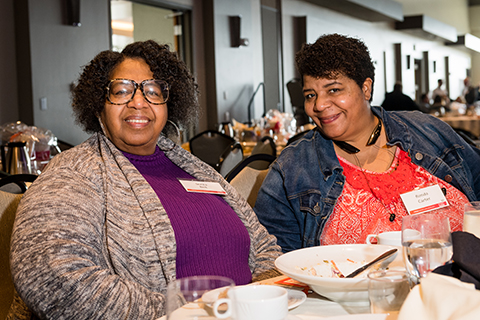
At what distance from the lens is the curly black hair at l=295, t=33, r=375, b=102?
193 cm

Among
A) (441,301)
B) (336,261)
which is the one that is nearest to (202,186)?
(336,261)

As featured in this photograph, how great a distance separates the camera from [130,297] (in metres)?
1.18

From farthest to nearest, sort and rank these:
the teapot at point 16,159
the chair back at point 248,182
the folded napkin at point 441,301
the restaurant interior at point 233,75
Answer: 1. the teapot at point 16,159
2. the chair back at point 248,182
3. the restaurant interior at point 233,75
4. the folded napkin at point 441,301

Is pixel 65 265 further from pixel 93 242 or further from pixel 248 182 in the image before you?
pixel 248 182

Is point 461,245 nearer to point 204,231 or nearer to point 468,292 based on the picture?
point 468,292

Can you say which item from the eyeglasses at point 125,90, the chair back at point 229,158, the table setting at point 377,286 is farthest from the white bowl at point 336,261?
the chair back at point 229,158

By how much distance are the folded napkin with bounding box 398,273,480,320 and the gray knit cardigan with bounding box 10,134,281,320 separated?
2.20 feet

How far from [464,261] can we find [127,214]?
2.94ft

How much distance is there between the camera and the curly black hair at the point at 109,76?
5.46ft

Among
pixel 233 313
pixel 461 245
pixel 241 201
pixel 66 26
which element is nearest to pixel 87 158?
pixel 241 201

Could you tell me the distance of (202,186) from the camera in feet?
5.57

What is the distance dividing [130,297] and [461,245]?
28.9 inches

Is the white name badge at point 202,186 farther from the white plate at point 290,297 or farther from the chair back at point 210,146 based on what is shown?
the chair back at point 210,146

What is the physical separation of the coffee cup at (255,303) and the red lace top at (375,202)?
41.9 inches
